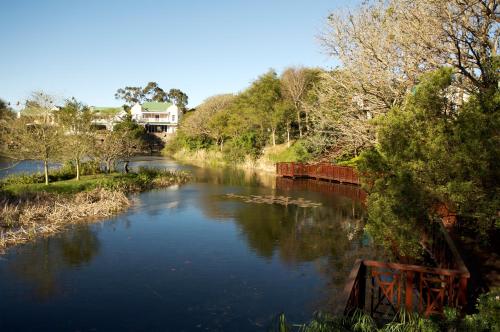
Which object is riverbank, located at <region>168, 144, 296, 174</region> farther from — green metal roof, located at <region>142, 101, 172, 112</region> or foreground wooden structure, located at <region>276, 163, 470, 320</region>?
green metal roof, located at <region>142, 101, 172, 112</region>

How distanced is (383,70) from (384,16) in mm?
2463

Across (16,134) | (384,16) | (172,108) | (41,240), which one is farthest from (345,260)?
(172,108)

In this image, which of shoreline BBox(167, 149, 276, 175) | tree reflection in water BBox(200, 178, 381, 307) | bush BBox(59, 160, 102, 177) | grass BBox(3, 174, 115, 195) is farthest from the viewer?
shoreline BBox(167, 149, 276, 175)

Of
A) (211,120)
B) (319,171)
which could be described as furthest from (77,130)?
(211,120)

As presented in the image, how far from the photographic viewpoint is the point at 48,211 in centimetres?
2184

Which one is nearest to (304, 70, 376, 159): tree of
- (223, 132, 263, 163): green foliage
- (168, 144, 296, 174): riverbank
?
(168, 144, 296, 174): riverbank

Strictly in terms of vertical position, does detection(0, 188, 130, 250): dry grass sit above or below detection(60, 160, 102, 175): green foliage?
below

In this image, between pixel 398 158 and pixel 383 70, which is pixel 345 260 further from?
pixel 383 70

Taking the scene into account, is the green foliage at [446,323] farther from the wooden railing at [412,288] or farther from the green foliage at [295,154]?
the green foliage at [295,154]

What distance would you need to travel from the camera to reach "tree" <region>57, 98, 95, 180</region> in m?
30.0

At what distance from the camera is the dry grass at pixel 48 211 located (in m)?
18.8

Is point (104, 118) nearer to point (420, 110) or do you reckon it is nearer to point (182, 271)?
point (182, 271)

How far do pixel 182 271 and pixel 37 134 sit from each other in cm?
1804

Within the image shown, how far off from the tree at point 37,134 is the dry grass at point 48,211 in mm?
3795
